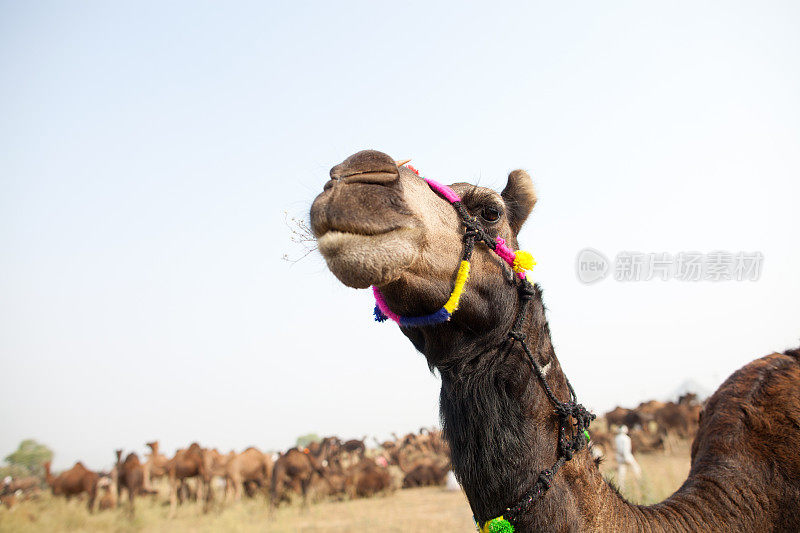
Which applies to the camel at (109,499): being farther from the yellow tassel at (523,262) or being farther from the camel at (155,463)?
the yellow tassel at (523,262)

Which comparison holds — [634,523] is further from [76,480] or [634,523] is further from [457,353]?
[76,480]

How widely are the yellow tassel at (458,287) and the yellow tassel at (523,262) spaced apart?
Answer: 342 mm

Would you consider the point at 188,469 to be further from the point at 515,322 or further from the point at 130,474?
the point at 515,322

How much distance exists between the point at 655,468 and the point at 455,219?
1709 cm

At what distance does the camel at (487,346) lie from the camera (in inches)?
83.6

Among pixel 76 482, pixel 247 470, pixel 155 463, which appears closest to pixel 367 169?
pixel 247 470

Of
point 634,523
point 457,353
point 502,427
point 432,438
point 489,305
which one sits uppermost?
point 489,305

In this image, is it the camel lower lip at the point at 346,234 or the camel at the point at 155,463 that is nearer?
the camel lower lip at the point at 346,234

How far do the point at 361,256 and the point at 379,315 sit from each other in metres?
0.70

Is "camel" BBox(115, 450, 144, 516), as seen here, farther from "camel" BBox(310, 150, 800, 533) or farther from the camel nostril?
the camel nostril

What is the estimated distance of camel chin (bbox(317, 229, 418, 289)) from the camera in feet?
6.70

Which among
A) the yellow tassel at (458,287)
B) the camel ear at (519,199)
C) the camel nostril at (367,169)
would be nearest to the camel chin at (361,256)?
the camel nostril at (367,169)

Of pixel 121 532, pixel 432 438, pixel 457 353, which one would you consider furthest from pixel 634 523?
pixel 432 438

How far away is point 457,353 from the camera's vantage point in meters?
2.58
